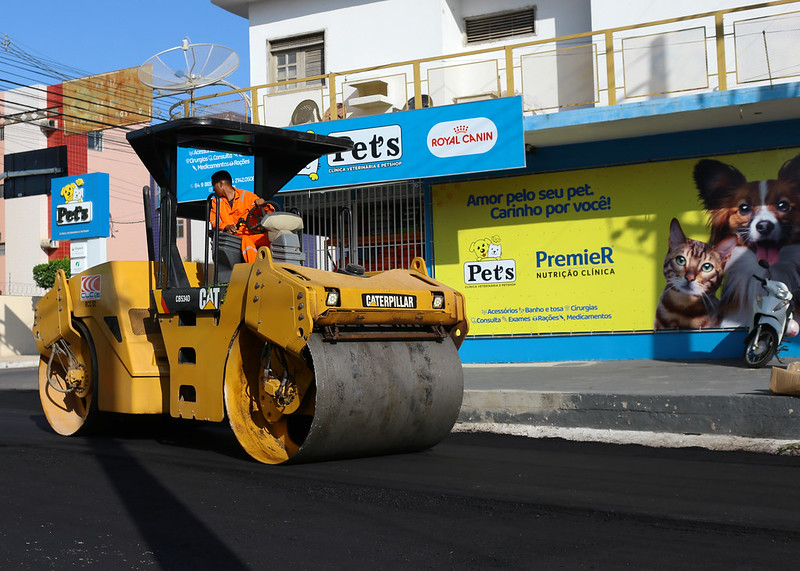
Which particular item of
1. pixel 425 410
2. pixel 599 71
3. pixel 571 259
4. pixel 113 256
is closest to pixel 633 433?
pixel 425 410

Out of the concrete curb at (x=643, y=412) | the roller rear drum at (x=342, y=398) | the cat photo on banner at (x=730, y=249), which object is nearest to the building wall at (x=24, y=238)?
the cat photo on banner at (x=730, y=249)

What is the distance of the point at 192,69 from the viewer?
680 inches

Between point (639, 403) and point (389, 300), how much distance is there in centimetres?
287

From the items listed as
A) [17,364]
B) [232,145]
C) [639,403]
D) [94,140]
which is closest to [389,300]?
[232,145]

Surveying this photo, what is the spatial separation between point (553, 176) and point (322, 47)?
737cm

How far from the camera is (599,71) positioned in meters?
14.7

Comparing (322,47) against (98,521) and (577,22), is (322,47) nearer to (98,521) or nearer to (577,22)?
(577,22)

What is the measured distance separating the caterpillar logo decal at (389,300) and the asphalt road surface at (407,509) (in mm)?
1138

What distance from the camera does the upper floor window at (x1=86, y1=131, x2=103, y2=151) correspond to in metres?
48.3

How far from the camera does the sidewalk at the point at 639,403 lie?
7.59 metres

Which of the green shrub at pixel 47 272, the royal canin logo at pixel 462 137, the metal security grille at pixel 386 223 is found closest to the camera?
the royal canin logo at pixel 462 137

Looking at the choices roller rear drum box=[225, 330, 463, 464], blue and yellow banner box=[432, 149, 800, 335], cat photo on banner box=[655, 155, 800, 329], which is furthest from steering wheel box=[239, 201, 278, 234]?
cat photo on banner box=[655, 155, 800, 329]

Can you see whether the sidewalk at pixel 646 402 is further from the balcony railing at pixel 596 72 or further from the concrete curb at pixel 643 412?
the balcony railing at pixel 596 72

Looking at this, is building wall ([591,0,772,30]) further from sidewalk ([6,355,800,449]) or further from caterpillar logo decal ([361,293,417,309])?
caterpillar logo decal ([361,293,417,309])
